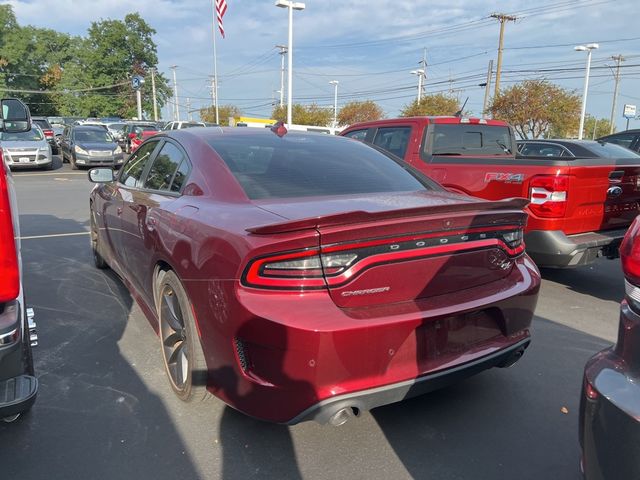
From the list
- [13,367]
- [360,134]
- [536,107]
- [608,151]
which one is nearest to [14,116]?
[13,367]

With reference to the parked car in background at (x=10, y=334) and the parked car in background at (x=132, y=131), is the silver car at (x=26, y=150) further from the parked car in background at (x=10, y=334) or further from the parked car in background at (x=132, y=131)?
the parked car in background at (x=10, y=334)

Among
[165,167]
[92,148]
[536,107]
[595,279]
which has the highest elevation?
[536,107]

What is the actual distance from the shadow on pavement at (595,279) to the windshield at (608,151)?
7.92 ft

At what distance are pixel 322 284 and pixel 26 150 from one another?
1920 centimetres

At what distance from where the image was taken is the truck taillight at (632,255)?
65.1 inches

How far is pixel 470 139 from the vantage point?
21.1ft

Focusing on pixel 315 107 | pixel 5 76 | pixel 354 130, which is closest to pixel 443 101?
pixel 315 107

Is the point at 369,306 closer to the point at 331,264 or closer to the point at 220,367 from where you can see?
the point at 331,264

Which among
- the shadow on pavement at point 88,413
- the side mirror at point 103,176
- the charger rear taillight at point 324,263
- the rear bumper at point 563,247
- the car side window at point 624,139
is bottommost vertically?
the shadow on pavement at point 88,413

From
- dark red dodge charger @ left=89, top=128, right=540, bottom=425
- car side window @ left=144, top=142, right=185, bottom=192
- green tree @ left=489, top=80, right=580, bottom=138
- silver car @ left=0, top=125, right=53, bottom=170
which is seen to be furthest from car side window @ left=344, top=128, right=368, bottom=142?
green tree @ left=489, top=80, right=580, bottom=138

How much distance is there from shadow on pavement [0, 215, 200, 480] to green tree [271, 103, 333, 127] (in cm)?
4896

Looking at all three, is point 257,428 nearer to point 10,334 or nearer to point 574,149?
point 10,334

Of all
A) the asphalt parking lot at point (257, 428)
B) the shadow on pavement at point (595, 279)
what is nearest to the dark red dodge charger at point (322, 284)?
the asphalt parking lot at point (257, 428)

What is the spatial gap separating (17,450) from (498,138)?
614 centimetres
